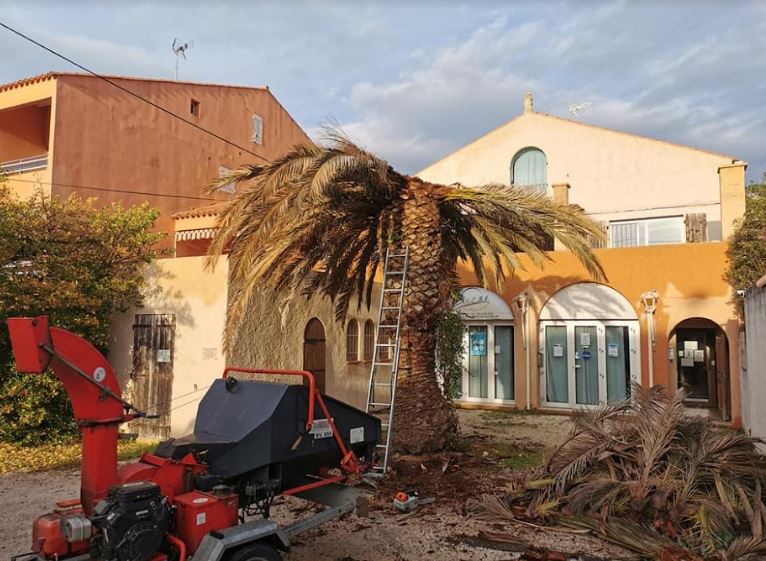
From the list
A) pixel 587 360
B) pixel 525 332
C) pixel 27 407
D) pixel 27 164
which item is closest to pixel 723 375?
pixel 587 360

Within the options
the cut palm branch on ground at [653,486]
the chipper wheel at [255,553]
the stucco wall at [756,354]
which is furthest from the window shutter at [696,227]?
the chipper wheel at [255,553]

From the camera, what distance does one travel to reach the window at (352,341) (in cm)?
1438

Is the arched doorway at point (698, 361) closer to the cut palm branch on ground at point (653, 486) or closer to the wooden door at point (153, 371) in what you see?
the cut palm branch on ground at point (653, 486)

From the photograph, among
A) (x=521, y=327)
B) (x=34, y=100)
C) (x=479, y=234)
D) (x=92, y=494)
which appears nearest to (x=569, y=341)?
(x=521, y=327)

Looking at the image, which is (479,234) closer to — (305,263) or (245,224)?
(305,263)

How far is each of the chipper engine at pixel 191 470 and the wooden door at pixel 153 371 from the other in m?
6.58

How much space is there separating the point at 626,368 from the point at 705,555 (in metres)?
10.7

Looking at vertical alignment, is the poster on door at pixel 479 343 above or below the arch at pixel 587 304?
below

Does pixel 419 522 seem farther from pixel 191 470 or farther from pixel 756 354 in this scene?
pixel 756 354

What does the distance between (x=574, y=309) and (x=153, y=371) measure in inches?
442

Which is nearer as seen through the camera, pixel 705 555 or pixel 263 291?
pixel 705 555

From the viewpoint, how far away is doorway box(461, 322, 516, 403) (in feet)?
55.6

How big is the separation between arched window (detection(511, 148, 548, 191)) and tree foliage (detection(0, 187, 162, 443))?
51.0ft

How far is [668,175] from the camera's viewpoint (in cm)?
1944
